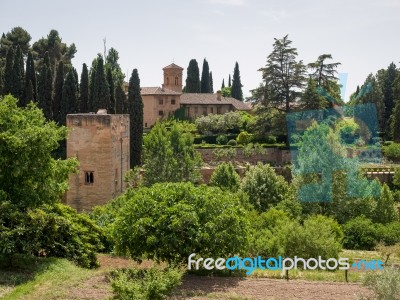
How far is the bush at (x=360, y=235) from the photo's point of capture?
23859mm

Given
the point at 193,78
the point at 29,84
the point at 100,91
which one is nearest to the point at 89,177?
the point at 100,91

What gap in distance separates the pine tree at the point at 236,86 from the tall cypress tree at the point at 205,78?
12.3ft

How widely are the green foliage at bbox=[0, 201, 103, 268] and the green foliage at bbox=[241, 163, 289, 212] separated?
11.3 m

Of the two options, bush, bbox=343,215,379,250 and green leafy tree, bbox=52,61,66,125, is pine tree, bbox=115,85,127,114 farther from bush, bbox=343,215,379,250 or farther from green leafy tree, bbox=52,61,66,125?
bush, bbox=343,215,379,250

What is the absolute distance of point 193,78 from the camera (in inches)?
2911

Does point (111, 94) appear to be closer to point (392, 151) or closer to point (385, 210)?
point (392, 151)

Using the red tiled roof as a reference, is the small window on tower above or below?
below

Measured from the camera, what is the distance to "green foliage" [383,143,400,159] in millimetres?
43000

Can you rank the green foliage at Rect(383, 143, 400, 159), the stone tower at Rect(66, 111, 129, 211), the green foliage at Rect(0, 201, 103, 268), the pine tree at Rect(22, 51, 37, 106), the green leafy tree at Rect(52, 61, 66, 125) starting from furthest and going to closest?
the green leafy tree at Rect(52, 61, 66, 125)
the pine tree at Rect(22, 51, 37, 106)
the green foliage at Rect(383, 143, 400, 159)
the stone tower at Rect(66, 111, 129, 211)
the green foliage at Rect(0, 201, 103, 268)

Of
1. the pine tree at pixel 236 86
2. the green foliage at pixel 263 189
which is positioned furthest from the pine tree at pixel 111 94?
the pine tree at pixel 236 86

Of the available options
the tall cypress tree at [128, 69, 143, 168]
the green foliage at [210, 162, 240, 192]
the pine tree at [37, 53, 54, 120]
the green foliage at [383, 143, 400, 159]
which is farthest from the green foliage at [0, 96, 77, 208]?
the green foliage at [383, 143, 400, 159]

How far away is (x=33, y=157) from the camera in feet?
45.6

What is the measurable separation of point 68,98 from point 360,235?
2848 cm

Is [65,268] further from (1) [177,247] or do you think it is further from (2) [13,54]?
(2) [13,54]
